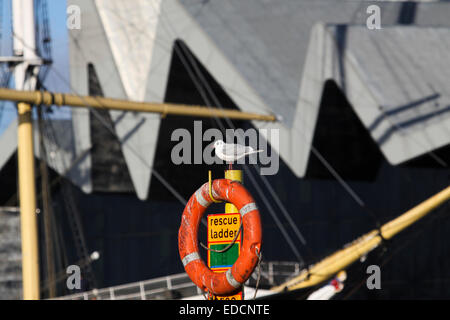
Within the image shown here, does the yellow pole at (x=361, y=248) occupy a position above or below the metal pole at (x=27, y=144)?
below

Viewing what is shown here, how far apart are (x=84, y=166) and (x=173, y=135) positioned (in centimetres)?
453

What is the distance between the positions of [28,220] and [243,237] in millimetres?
13643

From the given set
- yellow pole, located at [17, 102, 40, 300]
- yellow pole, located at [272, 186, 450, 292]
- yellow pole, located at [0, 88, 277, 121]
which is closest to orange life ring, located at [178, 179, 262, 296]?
yellow pole, located at [272, 186, 450, 292]

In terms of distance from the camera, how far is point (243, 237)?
1223 cm

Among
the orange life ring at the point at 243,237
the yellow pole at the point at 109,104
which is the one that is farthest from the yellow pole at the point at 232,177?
the yellow pole at the point at 109,104

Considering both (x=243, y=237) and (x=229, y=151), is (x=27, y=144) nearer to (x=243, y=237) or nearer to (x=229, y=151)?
(x=229, y=151)

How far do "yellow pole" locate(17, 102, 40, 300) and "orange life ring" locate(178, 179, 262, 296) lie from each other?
11887 mm

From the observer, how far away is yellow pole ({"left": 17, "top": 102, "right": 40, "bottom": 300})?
2400cm

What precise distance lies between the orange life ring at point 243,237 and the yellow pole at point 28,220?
11.9 m

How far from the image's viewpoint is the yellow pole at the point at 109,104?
25.0 m

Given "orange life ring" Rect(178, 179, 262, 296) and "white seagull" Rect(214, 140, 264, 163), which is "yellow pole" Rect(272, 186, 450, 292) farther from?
"white seagull" Rect(214, 140, 264, 163)

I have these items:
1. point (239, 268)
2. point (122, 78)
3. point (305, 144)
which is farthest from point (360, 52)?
point (239, 268)

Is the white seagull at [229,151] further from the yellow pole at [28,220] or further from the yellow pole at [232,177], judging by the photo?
the yellow pole at [28,220]

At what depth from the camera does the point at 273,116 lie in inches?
1173
